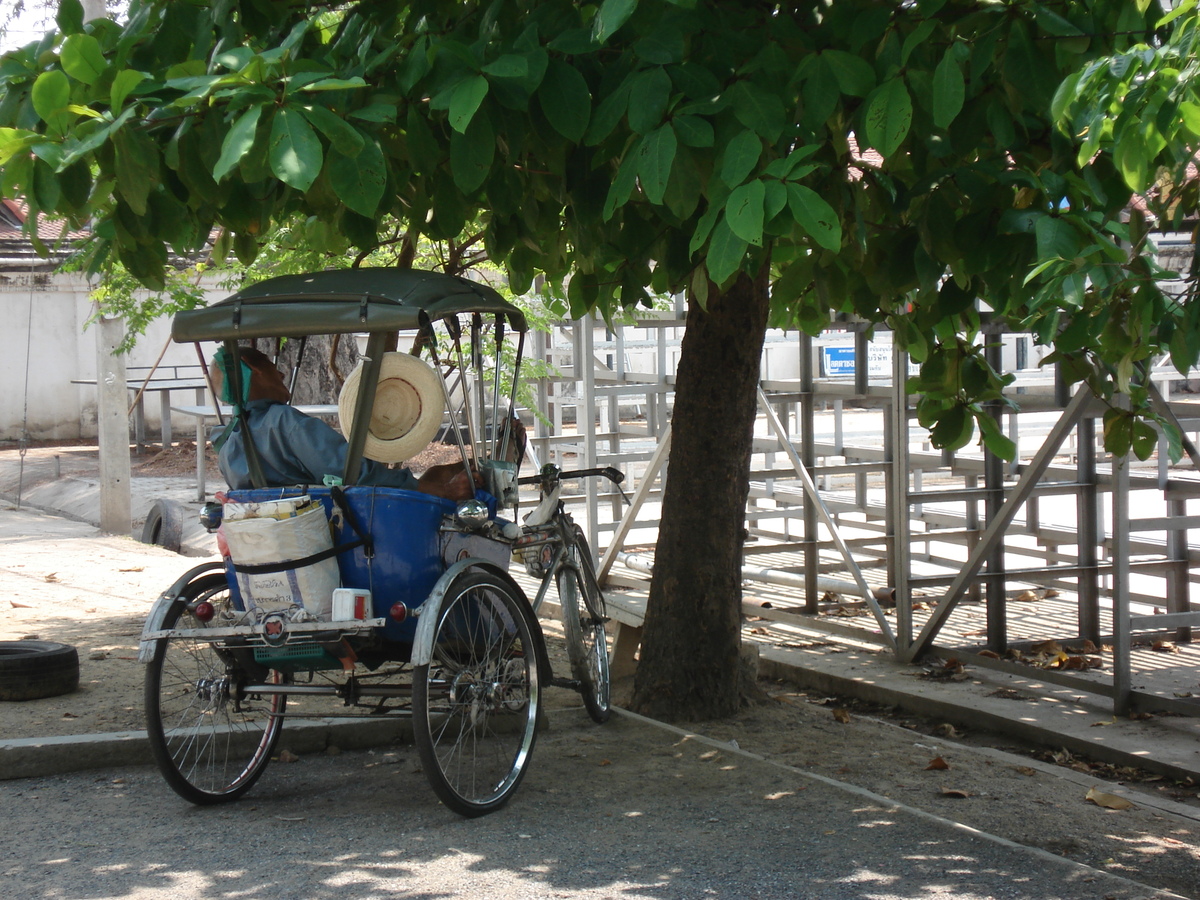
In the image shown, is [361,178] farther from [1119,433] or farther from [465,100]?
[1119,433]

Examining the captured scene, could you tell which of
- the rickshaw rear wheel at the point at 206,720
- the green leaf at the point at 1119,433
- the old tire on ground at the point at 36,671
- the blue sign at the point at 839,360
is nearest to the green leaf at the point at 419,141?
the rickshaw rear wheel at the point at 206,720

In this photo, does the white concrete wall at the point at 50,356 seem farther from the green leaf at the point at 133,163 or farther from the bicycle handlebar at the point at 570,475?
the green leaf at the point at 133,163

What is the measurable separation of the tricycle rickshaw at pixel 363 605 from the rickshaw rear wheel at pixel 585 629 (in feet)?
1.69

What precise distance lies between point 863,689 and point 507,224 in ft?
11.9

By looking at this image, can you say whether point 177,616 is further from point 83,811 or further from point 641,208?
point 641,208

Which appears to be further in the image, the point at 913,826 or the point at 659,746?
the point at 659,746

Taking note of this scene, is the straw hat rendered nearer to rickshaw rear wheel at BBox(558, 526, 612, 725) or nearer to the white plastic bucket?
the white plastic bucket

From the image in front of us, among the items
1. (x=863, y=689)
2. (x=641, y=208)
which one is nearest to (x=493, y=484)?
(x=641, y=208)

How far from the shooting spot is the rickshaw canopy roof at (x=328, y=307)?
4.54 metres

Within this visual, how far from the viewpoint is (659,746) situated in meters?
5.70

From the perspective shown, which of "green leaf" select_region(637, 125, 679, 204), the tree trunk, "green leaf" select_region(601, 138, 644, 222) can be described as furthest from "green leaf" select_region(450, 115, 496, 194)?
the tree trunk

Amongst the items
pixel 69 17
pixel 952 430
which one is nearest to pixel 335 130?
pixel 69 17

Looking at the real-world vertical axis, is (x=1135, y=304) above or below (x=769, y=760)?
above

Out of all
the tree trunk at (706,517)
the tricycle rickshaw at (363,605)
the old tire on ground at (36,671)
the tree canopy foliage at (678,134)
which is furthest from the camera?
the tree trunk at (706,517)
